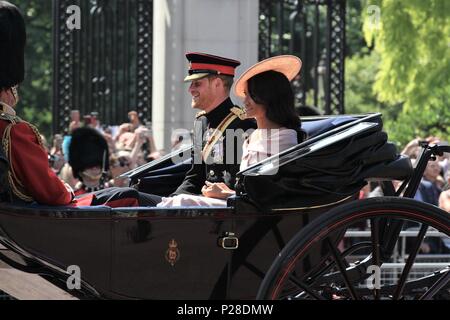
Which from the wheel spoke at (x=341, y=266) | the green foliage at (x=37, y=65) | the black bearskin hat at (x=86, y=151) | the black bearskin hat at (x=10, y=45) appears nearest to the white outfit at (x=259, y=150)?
the wheel spoke at (x=341, y=266)

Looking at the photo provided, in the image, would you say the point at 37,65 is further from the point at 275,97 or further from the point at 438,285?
the point at 438,285

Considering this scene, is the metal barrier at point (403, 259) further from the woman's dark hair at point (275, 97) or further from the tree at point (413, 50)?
the tree at point (413, 50)

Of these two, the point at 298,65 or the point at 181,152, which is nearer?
the point at 298,65

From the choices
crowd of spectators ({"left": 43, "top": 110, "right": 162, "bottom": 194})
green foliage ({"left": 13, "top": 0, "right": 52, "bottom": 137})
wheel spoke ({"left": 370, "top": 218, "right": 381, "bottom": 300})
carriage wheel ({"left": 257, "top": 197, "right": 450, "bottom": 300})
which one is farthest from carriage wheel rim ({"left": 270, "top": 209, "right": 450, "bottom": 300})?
green foliage ({"left": 13, "top": 0, "right": 52, "bottom": 137})

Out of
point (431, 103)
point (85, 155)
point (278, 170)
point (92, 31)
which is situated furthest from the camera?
point (431, 103)

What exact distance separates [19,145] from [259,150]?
45.9 inches

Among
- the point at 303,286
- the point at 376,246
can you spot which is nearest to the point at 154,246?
the point at 303,286

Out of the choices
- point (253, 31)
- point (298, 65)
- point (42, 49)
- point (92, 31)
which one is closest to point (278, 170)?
point (298, 65)

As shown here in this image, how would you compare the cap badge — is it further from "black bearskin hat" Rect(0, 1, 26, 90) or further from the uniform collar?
Answer: the uniform collar

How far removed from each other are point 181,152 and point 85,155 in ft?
5.91

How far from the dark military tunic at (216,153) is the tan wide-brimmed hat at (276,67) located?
0.48 meters

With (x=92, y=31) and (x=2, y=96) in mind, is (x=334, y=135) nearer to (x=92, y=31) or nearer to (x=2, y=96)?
(x=2, y=96)

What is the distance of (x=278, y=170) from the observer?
4.86 m

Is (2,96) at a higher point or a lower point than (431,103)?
higher
